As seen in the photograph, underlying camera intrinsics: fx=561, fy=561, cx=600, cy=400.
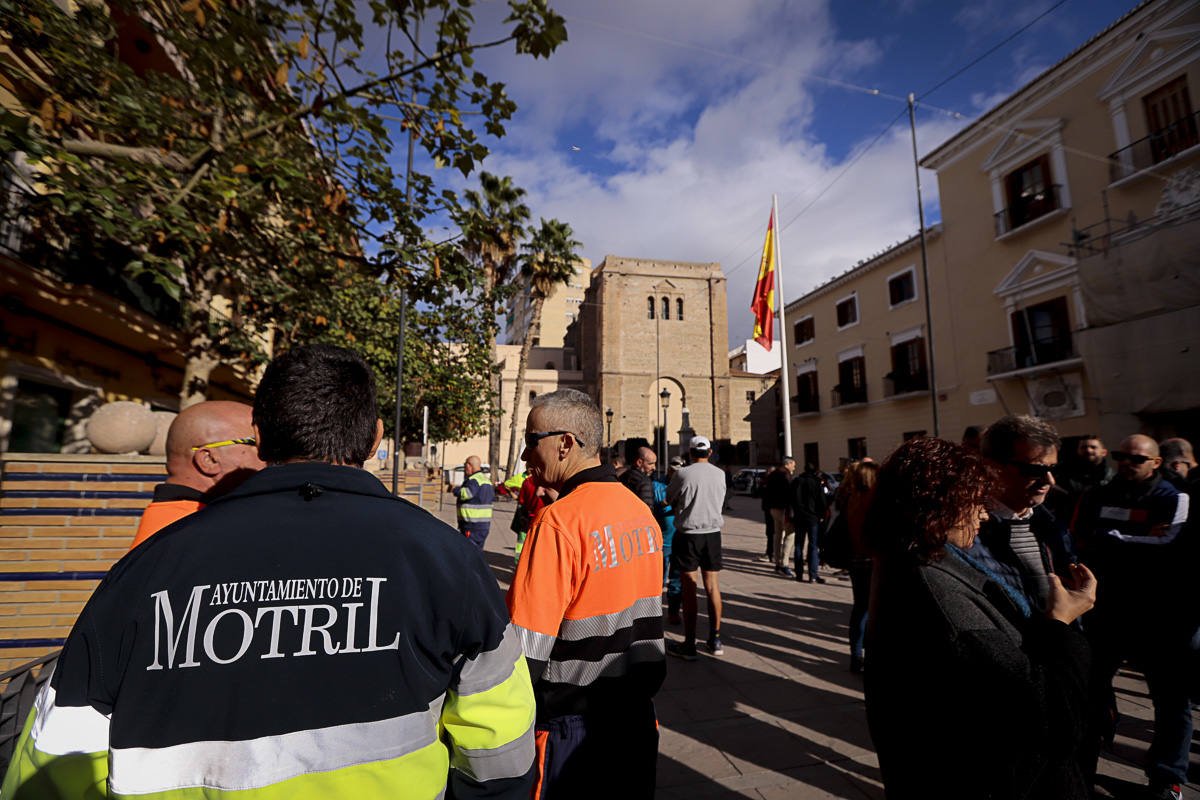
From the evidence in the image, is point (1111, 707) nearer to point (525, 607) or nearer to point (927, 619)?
point (927, 619)

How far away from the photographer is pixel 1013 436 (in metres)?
2.63

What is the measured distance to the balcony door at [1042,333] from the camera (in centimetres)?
1603

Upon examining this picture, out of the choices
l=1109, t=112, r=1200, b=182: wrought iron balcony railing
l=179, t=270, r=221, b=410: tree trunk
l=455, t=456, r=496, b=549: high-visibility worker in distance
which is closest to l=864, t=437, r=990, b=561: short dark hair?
l=455, t=456, r=496, b=549: high-visibility worker in distance

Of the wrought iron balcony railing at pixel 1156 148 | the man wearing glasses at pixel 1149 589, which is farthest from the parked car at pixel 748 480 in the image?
the man wearing glasses at pixel 1149 589

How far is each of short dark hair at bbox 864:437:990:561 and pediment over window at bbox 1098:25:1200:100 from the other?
1837 cm

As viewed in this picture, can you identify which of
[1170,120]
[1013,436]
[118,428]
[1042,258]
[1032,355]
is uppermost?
[1170,120]

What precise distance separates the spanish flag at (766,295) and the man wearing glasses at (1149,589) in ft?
33.3

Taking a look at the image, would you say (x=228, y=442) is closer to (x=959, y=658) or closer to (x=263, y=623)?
(x=263, y=623)

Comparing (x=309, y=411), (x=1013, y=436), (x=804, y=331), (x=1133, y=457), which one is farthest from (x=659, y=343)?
(x=309, y=411)

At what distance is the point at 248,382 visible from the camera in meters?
11.5

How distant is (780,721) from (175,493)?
3777 millimetres

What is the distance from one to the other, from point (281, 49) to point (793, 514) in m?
8.05

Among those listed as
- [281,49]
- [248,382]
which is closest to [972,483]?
[281,49]

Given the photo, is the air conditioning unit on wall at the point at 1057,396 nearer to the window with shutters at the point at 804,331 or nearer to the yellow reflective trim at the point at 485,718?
the window with shutters at the point at 804,331
